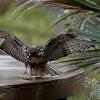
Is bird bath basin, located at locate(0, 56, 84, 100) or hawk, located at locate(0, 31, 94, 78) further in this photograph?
hawk, located at locate(0, 31, 94, 78)

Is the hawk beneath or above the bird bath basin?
above

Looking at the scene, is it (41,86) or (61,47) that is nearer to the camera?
(41,86)

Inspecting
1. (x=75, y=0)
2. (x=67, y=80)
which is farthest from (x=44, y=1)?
(x=67, y=80)

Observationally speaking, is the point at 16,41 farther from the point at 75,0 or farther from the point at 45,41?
the point at 75,0

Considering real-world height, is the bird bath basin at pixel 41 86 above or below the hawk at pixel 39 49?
below

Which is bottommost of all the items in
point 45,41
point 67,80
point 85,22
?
point 67,80

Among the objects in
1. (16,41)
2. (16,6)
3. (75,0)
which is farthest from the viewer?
(16,41)
